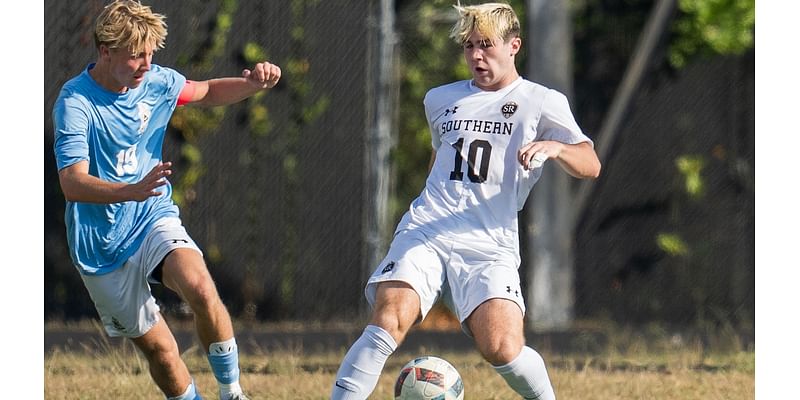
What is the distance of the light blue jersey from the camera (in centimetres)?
593

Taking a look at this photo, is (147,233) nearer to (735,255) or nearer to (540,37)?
(540,37)

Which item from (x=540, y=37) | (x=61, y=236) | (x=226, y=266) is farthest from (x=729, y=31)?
(x=61, y=236)

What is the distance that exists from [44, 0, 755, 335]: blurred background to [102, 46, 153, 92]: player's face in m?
4.72

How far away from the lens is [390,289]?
5.45 meters

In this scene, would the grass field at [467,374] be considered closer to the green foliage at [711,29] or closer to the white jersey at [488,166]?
the white jersey at [488,166]

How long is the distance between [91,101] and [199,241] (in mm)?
4996

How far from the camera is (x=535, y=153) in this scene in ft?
17.3

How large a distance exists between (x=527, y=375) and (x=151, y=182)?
5.44 feet

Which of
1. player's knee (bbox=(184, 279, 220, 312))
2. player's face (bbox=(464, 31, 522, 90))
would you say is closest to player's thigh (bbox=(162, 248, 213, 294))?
player's knee (bbox=(184, 279, 220, 312))

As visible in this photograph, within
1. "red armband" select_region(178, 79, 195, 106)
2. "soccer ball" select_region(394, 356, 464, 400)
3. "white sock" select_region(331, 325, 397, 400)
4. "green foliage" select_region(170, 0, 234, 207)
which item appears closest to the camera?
"white sock" select_region(331, 325, 397, 400)

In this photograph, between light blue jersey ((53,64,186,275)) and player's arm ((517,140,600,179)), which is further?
light blue jersey ((53,64,186,275))

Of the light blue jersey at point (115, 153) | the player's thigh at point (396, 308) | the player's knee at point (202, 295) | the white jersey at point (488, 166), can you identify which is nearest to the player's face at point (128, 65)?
the light blue jersey at point (115, 153)

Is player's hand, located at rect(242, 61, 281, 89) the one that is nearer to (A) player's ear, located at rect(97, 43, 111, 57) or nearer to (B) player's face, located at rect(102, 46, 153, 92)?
(B) player's face, located at rect(102, 46, 153, 92)

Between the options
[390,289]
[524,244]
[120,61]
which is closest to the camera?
[390,289]
